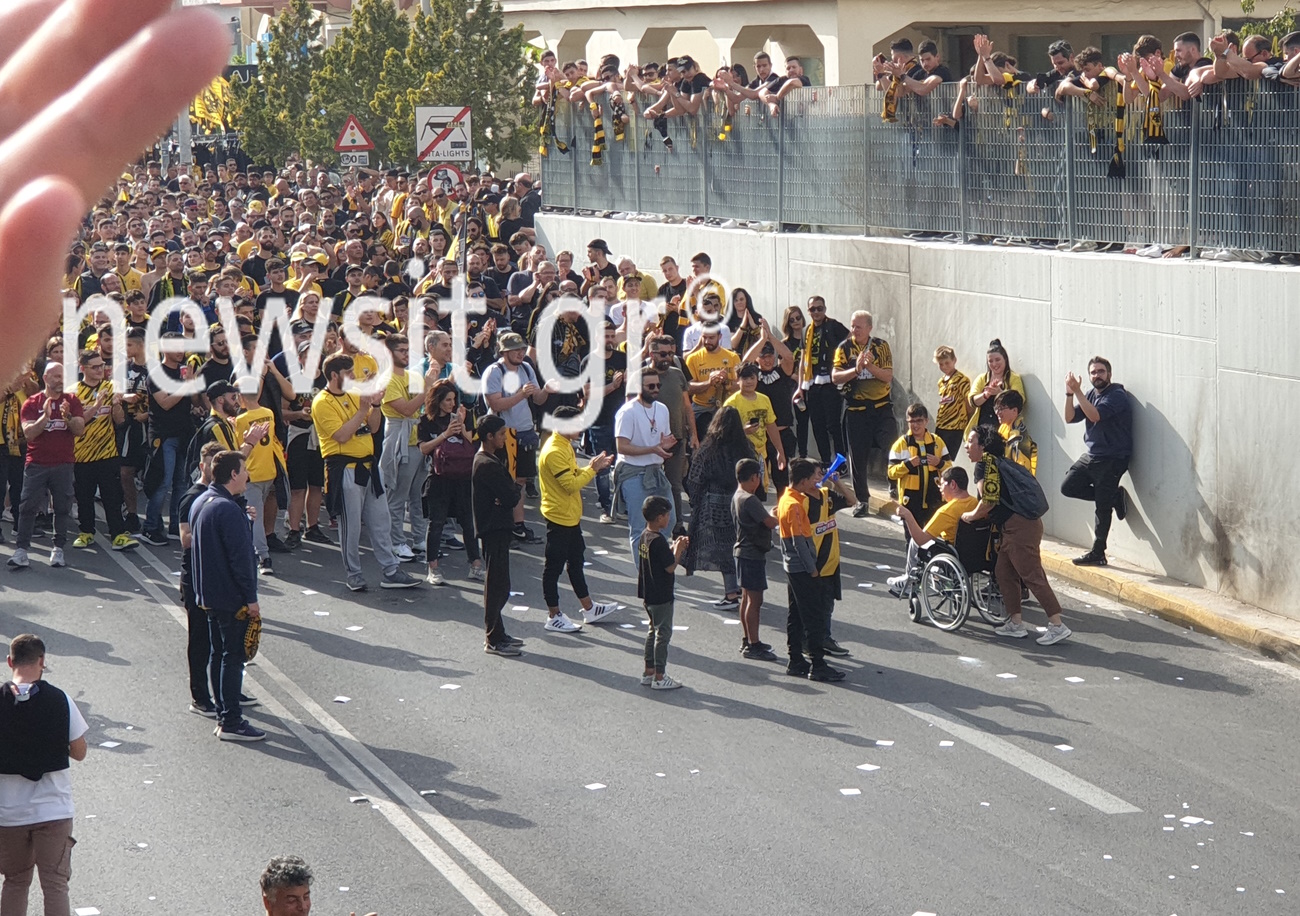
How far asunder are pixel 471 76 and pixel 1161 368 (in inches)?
911

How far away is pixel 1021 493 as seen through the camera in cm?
1207

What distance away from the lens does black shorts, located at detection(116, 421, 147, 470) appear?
15.4m

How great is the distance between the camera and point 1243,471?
1293 centimetres

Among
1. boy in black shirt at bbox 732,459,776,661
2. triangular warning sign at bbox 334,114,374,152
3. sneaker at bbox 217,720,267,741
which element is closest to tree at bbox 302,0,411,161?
triangular warning sign at bbox 334,114,374,152

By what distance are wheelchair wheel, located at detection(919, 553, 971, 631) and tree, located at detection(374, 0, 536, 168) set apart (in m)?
22.8

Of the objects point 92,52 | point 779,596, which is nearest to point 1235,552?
point 779,596

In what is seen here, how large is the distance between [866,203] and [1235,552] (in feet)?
23.7

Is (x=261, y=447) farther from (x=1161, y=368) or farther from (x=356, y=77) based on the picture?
(x=356, y=77)

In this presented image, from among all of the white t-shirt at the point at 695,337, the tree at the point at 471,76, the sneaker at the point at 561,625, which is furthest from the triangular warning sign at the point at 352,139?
the sneaker at the point at 561,625

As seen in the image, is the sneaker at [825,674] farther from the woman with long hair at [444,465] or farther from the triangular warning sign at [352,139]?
the triangular warning sign at [352,139]

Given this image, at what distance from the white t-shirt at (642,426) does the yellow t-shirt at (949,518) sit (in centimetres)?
235

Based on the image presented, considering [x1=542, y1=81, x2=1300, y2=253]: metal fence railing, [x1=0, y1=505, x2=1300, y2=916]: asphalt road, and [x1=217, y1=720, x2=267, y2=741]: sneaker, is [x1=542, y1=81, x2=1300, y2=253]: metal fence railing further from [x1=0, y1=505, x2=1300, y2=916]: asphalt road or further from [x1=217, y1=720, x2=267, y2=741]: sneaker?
[x1=217, y1=720, x2=267, y2=741]: sneaker

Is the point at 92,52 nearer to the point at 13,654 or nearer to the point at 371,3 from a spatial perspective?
the point at 13,654

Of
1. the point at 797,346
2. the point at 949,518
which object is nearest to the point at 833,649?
the point at 949,518
